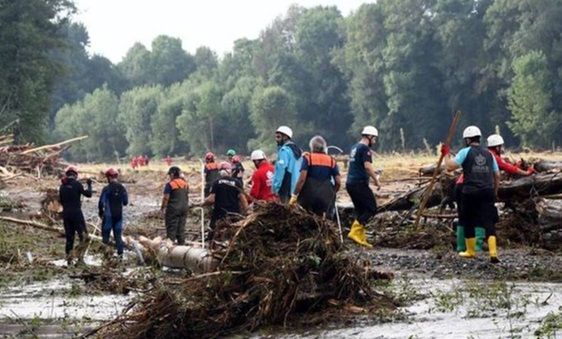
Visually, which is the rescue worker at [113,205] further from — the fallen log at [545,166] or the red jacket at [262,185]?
the fallen log at [545,166]

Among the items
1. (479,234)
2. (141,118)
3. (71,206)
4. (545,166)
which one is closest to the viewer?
(479,234)

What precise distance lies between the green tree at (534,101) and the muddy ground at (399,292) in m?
54.7

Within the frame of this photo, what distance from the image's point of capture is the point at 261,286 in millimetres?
10016

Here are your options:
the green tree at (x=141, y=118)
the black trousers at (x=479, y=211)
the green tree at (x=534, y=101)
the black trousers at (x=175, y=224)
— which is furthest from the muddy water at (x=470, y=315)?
the green tree at (x=141, y=118)

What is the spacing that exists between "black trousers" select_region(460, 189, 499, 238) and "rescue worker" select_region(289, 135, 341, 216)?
1777 millimetres

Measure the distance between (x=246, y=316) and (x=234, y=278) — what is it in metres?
0.36

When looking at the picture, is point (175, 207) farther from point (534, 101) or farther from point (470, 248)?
point (534, 101)

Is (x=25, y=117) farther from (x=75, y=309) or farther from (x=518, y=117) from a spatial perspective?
(x=75, y=309)

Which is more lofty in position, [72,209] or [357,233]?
[72,209]

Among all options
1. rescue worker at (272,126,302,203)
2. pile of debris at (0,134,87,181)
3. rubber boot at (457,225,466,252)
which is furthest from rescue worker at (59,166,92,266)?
pile of debris at (0,134,87,181)

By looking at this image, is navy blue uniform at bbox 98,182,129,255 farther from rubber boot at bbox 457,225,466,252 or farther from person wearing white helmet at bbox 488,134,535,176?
person wearing white helmet at bbox 488,134,535,176

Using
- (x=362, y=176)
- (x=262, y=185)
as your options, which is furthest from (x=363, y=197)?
(x=262, y=185)

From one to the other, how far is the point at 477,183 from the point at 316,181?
2.11 metres

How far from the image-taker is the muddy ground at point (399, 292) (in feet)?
31.0
